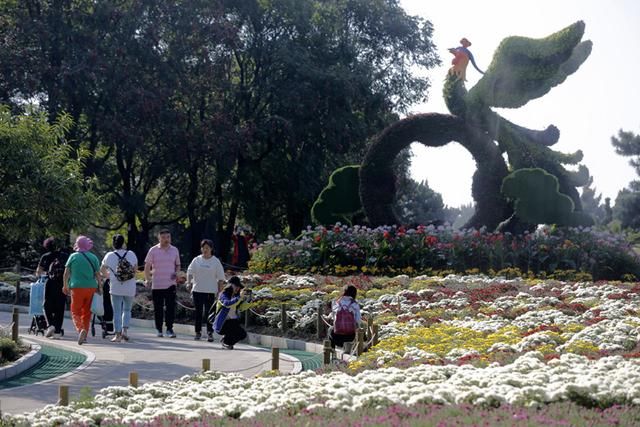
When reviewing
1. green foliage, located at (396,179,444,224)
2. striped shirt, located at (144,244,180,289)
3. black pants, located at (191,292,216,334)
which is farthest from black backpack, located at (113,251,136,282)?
green foliage, located at (396,179,444,224)

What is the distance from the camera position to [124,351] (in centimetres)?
1612

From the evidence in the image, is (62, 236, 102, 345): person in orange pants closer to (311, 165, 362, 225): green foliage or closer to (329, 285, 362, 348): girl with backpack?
(329, 285, 362, 348): girl with backpack

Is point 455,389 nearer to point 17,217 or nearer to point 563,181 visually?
point 17,217

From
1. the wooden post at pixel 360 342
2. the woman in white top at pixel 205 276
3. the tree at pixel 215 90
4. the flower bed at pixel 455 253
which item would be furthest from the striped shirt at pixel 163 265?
the tree at pixel 215 90

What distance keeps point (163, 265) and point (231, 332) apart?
5.78 ft

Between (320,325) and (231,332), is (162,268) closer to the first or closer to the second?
(231,332)

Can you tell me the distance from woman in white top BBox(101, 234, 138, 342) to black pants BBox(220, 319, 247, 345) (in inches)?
60.1

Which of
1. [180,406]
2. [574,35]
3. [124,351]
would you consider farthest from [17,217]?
[574,35]

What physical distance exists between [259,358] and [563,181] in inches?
707

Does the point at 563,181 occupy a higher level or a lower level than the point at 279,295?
higher

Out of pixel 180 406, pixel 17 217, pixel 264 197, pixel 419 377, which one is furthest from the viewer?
pixel 264 197

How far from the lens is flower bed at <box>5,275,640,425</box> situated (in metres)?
7.94

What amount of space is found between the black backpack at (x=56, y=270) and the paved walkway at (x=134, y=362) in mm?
988

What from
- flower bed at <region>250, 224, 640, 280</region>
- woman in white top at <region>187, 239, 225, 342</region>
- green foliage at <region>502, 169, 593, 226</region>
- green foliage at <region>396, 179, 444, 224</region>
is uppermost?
green foliage at <region>396, 179, 444, 224</region>
